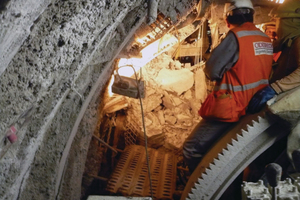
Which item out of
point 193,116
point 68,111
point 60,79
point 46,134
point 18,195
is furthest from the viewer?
point 193,116

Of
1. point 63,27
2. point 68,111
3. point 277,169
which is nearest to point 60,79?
point 63,27

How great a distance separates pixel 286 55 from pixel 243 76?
2.65 ft

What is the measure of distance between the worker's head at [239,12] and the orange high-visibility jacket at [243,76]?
17 centimetres

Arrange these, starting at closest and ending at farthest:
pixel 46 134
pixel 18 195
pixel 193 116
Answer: pixel 18 195 < pixel 46 134 < pixel 193 116

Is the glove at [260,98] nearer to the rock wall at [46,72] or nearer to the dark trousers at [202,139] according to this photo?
the dark trousers at [202,139]

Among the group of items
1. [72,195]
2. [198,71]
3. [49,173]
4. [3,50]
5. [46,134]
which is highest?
[198,71]

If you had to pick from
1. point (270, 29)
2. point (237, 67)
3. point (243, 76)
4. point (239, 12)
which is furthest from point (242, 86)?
point (270, 29)

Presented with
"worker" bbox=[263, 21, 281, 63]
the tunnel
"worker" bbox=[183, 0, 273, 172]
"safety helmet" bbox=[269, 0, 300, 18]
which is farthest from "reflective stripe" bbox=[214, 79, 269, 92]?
"worker" bbox=[263, 21, 281, 63]

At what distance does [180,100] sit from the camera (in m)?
5.68

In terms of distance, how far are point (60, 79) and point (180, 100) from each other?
3938 mm

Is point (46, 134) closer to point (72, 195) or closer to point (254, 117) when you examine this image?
point (72, 195)

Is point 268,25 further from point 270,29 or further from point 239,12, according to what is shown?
point 239,12

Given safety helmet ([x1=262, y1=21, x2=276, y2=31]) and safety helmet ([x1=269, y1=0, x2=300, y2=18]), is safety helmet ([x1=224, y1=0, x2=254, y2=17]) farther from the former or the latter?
safety helmet ([x1=262, y1=21, x2=276, y2=31])

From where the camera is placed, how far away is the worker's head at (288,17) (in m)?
3.47
